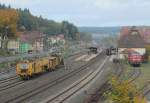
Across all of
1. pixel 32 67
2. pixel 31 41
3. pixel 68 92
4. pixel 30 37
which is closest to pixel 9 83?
pixel 32 67

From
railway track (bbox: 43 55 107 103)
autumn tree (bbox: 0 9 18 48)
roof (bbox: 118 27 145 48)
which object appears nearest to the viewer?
railway track (bbox: 43 55 107 103)

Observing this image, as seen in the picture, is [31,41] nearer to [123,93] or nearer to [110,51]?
[110,51]

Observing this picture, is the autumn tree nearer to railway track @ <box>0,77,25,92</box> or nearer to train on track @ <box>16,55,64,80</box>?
train on track @ <box>16,55,64,80</box>

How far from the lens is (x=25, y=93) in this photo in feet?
143

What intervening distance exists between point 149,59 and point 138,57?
15.6 meters

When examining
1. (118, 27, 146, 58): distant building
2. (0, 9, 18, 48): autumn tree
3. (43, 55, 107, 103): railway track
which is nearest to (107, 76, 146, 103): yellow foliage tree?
(43, 55, 107, 103): railway track

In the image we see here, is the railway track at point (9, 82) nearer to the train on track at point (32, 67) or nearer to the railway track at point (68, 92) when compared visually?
the train on track at point (32, 67)

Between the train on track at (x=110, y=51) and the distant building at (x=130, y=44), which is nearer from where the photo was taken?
the distant building at (x=130, y=44)

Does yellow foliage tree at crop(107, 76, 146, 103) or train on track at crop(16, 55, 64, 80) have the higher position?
yellow foliage tree at crop(107, 76, 146, 103)

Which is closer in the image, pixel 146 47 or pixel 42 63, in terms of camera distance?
pixel 42 63

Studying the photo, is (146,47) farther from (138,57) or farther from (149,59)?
(138,57)

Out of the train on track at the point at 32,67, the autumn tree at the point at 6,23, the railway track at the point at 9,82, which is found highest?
the autumn tree at the point at 6,23

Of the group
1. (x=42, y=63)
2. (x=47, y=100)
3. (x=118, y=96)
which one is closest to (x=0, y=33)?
(x=42, y=63)

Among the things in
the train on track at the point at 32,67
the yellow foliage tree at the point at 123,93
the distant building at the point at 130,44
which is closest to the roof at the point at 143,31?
the distant building at the point at 130,44
